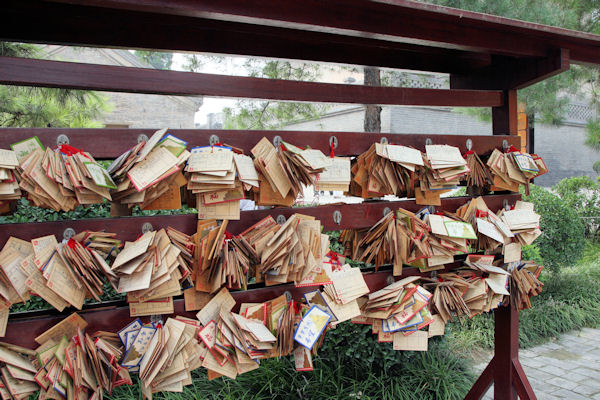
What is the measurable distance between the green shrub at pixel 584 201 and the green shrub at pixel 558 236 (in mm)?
2353

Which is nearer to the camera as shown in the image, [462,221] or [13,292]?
[13,292]

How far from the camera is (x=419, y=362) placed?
3336mm

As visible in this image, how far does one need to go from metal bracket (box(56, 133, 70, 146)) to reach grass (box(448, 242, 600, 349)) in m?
3.67

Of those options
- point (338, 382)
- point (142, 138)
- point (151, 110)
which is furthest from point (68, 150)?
point (151, 110)

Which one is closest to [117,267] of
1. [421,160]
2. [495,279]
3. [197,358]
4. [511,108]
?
[197,358]

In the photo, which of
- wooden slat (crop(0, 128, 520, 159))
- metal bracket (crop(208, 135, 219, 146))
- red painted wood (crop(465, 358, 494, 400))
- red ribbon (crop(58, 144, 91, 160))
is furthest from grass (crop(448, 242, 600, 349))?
red ribbon (crop(58, 144, 91, 160))

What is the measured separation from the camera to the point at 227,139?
70.3 inches

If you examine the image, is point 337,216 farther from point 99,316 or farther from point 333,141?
point 99,316

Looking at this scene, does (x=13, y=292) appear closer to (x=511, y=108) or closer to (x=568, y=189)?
(x=511, y=108)

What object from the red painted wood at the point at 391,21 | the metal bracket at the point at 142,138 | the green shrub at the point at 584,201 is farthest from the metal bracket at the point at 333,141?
the green shrub at the point at 584,201

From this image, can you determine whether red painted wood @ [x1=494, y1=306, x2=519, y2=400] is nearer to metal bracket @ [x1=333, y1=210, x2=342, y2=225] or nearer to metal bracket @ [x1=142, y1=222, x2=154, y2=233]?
metal bracket @ [x1=333, y1=210, x2=342, y2=225]

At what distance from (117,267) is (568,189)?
907 cm

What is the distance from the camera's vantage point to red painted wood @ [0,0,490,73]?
1713mm

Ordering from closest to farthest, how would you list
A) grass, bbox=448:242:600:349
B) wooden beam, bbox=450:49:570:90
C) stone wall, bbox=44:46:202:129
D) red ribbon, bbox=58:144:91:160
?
1. red ribbon, bbox=58:144:91:160
2. wooden beam, bbox=450:49:570:90
3. grass, bbox=448:242:600:349
4. stone wall, bbox=44:46:202:129
